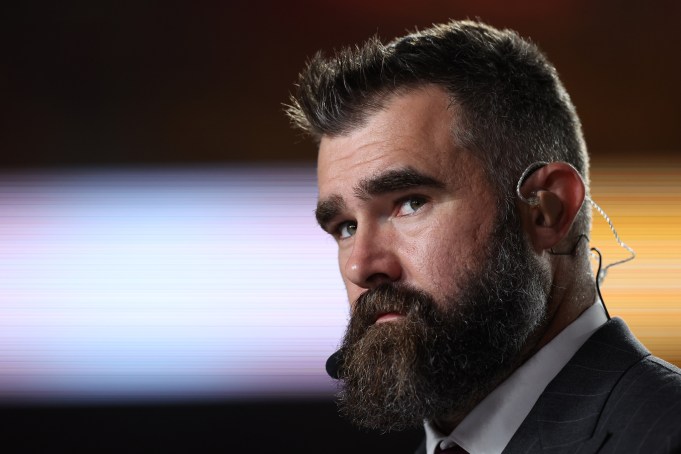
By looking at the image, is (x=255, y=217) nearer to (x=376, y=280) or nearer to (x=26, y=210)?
(x=26, y=210)

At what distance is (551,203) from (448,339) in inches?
12.5

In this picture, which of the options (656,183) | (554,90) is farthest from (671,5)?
(554,90)

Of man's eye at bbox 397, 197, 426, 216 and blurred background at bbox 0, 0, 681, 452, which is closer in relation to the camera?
man's eye at bbox 397, 197, 426, 216

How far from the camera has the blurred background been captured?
8.69 feet

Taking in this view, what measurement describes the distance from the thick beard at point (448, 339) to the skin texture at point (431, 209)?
0.07ft

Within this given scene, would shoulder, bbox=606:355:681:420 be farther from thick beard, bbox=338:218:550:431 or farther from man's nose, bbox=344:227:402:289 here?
man's nose, bbox=344:227:402:289

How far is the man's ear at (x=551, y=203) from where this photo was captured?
1530 millimetres

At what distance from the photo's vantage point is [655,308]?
2.62 m

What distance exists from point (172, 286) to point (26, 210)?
1.78 feet

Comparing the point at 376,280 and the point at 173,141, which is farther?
the point at 173,141

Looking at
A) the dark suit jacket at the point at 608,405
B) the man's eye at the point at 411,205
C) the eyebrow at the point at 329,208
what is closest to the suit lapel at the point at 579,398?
the dark suit jacket at the point at 608,405

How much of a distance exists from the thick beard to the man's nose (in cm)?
2

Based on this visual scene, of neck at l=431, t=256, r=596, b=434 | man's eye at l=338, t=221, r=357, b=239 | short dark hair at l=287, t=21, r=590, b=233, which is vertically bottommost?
neck at l=431, t=256, r=596, b=434

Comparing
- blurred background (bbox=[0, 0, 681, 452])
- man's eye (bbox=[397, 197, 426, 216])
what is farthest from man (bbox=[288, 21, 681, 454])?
blurred background (bbox=[0, 0, 681, 452])
